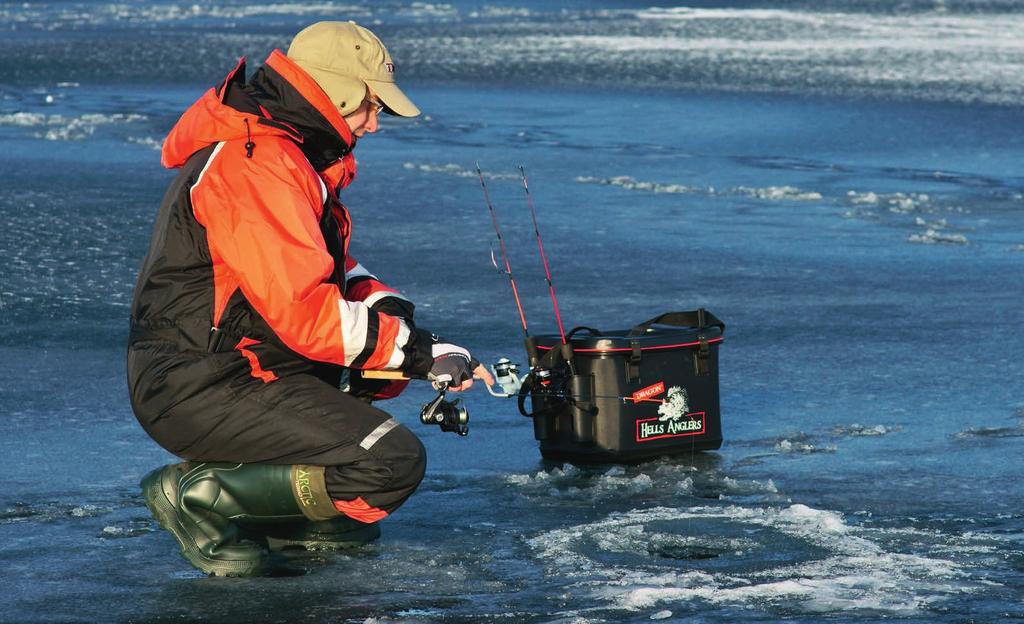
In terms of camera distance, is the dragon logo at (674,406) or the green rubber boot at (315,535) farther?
the dragon logo at (674,406)

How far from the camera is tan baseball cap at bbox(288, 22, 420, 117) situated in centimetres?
435

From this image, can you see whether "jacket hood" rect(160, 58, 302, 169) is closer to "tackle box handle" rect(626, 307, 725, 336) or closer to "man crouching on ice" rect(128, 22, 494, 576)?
"man crouching on ice" rect(128, 22, 494, 576)

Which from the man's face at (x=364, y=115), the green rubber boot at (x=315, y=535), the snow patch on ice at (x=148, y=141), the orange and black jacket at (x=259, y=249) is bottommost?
the snow patch on ice at (x=148, y=141)

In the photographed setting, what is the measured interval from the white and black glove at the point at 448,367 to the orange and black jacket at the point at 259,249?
3 centimetres

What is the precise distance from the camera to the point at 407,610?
4.08 meters

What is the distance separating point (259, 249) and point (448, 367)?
643 millimetres

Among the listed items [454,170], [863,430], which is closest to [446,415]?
[863,430]

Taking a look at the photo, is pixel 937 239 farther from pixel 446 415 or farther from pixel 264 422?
pixel 264 422

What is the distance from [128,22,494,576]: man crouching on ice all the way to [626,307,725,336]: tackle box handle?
1.13m

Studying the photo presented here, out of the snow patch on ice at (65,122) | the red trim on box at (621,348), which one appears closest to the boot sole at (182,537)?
the red trim on box at (621,348)

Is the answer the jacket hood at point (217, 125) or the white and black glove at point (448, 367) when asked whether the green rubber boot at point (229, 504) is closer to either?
the white and black glove at point (448, 367)

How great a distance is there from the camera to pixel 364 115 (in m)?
4.49

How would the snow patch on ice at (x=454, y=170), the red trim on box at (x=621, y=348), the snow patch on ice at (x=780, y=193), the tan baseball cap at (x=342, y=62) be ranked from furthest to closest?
the snow patch on ice at (x=454, y=170) < the snow patch on ice at (x=780, y=193) < the red trim on box at (x=621, y=348) < the tan baseball cap at (x=342, y=62)

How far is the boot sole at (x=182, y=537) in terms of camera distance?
4.35 metres
